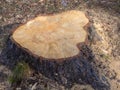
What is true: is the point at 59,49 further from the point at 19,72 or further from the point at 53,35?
the point at 19,72

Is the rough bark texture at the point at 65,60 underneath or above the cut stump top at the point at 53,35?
underneath

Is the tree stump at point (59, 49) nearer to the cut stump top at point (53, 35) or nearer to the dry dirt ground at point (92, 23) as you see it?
the cut stump top at point (53, 35)

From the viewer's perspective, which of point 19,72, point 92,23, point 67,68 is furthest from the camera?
point 92,23

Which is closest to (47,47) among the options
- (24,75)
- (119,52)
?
(24,75)

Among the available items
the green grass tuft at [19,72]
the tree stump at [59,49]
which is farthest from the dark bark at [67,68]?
the green grass tuft at [19,72]

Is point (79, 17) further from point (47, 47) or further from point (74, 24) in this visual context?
point (47, 47)

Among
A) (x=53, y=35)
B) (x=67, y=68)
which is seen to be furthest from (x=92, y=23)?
(x=67, y=68)

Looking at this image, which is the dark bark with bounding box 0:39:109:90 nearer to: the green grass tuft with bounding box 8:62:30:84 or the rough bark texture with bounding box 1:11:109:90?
the rough bark texture with bounding box 1:11:109:90

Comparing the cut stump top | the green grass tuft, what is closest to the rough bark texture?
the cut stump top
